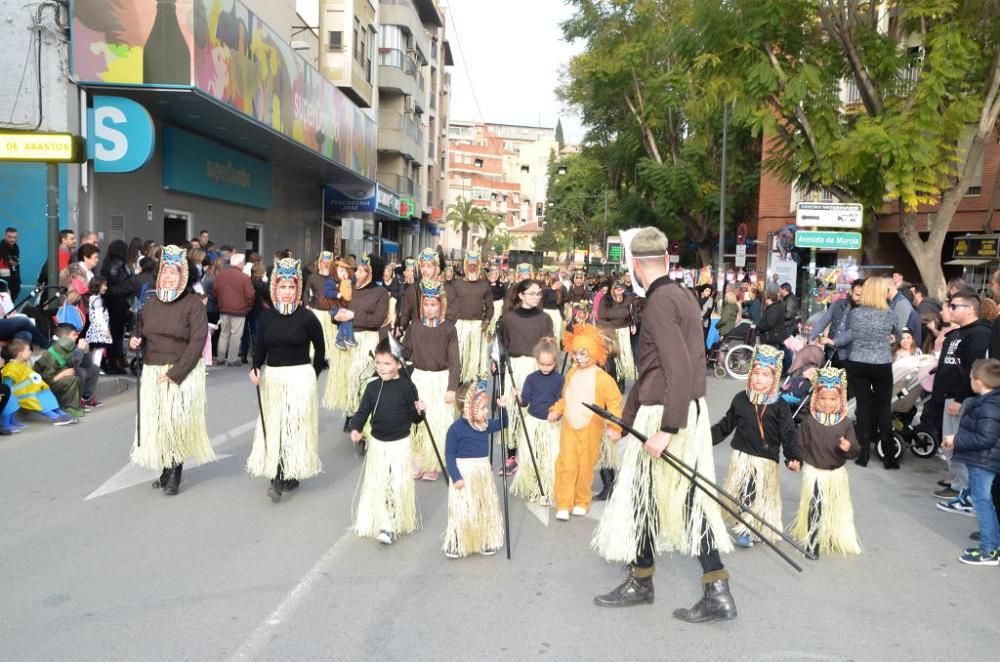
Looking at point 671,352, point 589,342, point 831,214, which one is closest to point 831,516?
point 589,342

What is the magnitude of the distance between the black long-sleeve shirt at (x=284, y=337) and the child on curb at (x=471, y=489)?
5.63ft

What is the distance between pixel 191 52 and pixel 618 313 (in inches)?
327

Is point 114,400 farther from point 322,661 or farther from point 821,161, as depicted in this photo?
point 821,161

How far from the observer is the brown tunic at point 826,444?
5949 millimetres

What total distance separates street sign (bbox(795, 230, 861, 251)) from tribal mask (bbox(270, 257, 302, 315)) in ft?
36.9

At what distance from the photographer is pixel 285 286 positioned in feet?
21.8

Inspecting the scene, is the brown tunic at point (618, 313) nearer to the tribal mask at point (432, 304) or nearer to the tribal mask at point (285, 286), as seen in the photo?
the tribal mask at point (432, 304)

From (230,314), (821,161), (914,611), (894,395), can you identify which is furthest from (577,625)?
(821,161)

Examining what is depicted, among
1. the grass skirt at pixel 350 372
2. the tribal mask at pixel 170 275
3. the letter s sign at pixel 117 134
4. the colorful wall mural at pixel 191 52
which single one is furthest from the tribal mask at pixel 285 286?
the letter s sign at pixel 117 134

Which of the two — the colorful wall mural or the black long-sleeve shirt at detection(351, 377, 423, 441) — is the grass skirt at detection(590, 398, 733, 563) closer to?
the black long-sleeve shirt at detection(351, 377, 423, 441)

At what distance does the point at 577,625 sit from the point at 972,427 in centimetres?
330

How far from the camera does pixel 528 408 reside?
7082mm

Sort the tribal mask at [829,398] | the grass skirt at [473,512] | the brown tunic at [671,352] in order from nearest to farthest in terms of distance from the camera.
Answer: the brown tunic at [671,352]
the grass skirt at [473,512]
the tribal mask at [829,398]

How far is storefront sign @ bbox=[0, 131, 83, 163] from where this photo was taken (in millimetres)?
11719
